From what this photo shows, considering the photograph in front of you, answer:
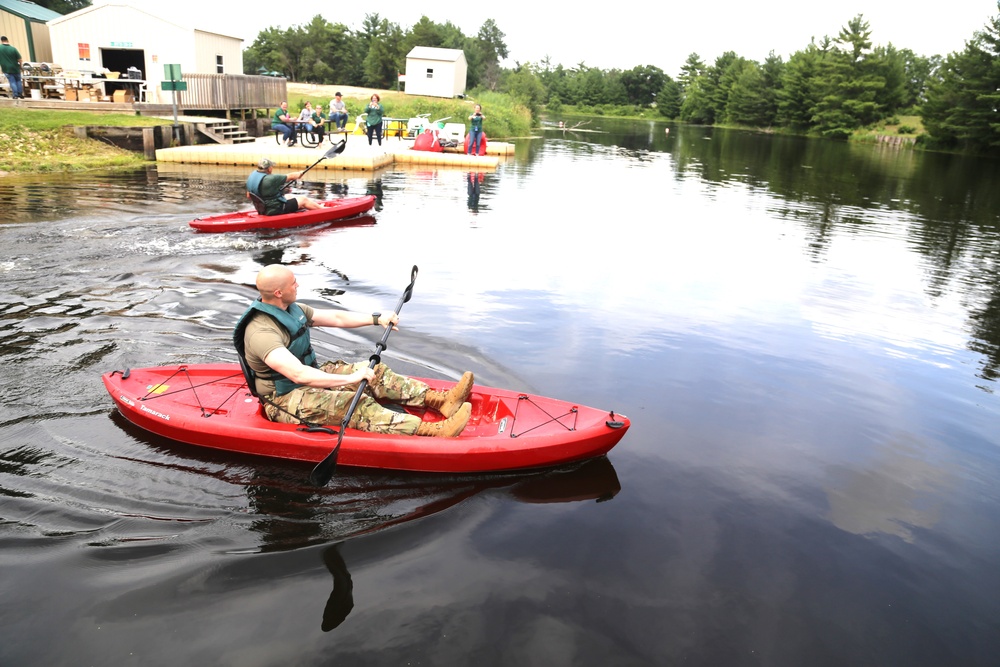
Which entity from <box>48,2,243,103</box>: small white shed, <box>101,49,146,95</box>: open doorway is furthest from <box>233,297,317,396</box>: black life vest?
<box>101,49,146,95</box>: open doorway

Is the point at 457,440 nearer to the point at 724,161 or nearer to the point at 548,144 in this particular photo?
the point at 724,161

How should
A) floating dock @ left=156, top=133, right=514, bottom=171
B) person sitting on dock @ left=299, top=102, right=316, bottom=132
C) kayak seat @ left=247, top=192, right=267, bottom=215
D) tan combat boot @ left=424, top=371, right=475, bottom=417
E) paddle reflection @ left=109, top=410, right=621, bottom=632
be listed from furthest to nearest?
person sitting on dock @ left=299, top=102, right=316, bottom=132
floating dock @ left=156, top=133, right=514, bottom=171
kayak seat @ left=247, top=192, right=267, bottom=215
tan combat boot @ left=424, top=371, right=475, bottom=417
paddle reflection @ left=109, top=410, right=621, bottom=632

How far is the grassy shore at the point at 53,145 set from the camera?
693 inches

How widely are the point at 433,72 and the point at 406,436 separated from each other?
44149mm

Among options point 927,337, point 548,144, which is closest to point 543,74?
point 548,144

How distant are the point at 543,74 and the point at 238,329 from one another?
124 m

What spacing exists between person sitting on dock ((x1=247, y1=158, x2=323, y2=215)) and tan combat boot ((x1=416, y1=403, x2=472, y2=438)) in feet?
27.5

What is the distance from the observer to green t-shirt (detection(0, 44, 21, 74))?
1971cm

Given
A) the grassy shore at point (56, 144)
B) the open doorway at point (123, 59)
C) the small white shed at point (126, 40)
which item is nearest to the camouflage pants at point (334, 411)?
the grassy shore at point (56, 144)

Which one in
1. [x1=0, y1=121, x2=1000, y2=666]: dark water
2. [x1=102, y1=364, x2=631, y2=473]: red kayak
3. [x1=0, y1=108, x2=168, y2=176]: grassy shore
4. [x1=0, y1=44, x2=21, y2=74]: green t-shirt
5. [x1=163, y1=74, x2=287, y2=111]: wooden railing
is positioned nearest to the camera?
[x1=0, y1=121, x2=1000, y2=666]: dark water

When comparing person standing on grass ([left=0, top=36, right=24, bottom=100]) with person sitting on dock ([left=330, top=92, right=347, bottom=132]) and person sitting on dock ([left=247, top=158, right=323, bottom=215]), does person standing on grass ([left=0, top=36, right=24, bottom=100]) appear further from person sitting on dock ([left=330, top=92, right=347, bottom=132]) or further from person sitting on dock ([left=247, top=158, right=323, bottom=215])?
person sitting on dock ([left=247, top=158, right=323, bottom=215])

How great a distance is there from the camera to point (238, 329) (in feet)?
16.6

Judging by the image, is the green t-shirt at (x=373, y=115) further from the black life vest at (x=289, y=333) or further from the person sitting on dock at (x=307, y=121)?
the black life vest at (x=289, y=333)

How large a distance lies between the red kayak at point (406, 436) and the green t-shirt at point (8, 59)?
1936 centimetres
